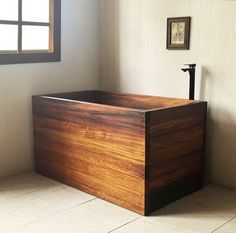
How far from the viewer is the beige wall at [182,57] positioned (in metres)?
2.98

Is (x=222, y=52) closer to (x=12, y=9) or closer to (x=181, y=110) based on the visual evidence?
(x=181, y=110)

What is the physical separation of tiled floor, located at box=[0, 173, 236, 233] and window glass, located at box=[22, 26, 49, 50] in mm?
1184

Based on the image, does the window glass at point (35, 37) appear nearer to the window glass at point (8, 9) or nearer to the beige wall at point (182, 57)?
the window glass at point (8, 9)

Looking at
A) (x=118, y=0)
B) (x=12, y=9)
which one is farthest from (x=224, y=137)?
(x=12, y=9)

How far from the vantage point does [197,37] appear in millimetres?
3105

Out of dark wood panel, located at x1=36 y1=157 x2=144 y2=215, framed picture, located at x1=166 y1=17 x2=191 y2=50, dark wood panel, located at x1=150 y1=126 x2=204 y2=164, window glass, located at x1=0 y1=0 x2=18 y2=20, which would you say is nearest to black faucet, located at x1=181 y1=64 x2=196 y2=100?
framed picture, located at x1=166 y1=17 x2=191 y2=50

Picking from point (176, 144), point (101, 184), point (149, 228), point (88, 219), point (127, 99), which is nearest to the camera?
point (149, 228)

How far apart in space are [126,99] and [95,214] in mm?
1111

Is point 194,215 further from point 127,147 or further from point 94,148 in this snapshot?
point 94,148

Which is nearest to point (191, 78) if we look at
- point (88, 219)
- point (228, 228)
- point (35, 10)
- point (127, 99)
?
point (127, 99)

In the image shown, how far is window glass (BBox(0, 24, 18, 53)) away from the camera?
3.27 metres

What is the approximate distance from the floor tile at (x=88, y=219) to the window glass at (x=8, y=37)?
4.69 feet

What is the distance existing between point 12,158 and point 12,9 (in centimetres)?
120

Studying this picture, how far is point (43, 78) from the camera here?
348cm
